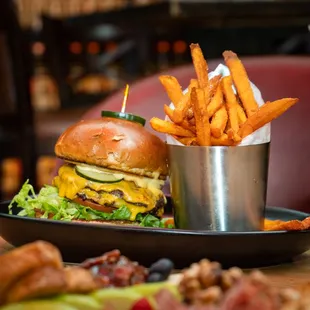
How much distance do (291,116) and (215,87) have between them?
1.03 m

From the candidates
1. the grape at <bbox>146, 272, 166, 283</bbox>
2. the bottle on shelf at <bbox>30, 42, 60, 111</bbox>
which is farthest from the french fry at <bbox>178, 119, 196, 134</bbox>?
the bottle on shelf at <bbox>30, 42, 60, 111</bbox>

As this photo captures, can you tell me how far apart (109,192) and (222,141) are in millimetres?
284

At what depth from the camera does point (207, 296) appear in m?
0.87

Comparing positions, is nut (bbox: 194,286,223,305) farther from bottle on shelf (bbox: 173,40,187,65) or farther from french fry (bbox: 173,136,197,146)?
bottle on shelf (bbox: 173,40,187,65)

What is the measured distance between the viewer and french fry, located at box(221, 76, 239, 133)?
5.17 ft

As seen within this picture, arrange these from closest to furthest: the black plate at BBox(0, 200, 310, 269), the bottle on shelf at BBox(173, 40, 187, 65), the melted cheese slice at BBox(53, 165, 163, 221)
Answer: the black plate at BBox(0, 200, 310, 269)
the melted cheese slice at BBox(53, 165, 163, 221)
the bottle on shelf at BBox(173, 40, 187, 65)

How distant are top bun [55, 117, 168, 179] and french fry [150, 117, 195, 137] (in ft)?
0.49

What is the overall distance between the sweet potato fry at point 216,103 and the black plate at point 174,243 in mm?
259

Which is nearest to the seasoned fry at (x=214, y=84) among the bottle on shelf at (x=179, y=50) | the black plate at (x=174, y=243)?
the black plate at (x=174, y=243)

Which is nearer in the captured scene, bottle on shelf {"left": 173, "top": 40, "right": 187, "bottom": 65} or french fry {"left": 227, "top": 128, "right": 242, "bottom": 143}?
french fry {"left": 227, "top": 128, "right": 242, "bottom": 143}

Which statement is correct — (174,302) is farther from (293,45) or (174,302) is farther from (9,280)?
(293,45)

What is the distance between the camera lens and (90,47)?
19.5 ft

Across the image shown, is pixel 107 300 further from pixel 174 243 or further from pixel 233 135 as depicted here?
pixel 233 135

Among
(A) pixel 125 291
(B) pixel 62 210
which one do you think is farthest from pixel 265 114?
(A) pixel 125 291
